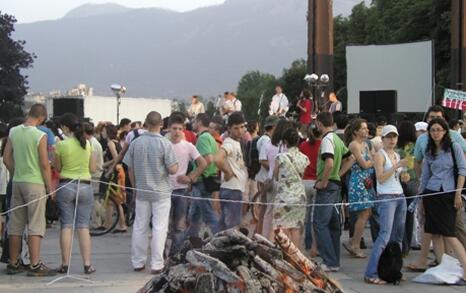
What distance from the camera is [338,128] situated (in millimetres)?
11438

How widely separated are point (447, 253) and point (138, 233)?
3.99m

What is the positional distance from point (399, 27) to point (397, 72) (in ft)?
63.0

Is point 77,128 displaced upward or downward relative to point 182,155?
upward

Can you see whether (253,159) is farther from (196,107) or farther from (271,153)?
(196,107)

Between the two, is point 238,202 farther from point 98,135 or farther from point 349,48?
point 349,48

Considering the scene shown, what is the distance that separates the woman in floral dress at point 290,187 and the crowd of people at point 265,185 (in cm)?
1

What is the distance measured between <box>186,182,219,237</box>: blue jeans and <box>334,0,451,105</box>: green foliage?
3637cm

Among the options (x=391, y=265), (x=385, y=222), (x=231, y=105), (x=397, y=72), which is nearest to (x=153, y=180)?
(x=385, y=222)

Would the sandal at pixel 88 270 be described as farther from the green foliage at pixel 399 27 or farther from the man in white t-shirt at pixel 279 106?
the green foliage at pixel 399 27

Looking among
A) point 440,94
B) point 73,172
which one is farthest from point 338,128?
point 440,94

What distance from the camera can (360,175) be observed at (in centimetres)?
995

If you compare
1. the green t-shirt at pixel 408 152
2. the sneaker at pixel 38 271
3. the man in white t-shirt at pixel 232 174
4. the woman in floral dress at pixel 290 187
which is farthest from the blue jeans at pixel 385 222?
the sneaker at pixel 38 271

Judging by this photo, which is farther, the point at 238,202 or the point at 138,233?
the point at 238,202

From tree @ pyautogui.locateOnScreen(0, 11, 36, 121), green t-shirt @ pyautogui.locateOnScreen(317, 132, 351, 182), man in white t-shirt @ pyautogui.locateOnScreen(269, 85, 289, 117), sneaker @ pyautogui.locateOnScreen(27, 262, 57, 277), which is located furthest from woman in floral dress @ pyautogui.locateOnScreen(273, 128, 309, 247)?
tree @ pyautogui.locateOnScreen(0, 11, 36, 121)
